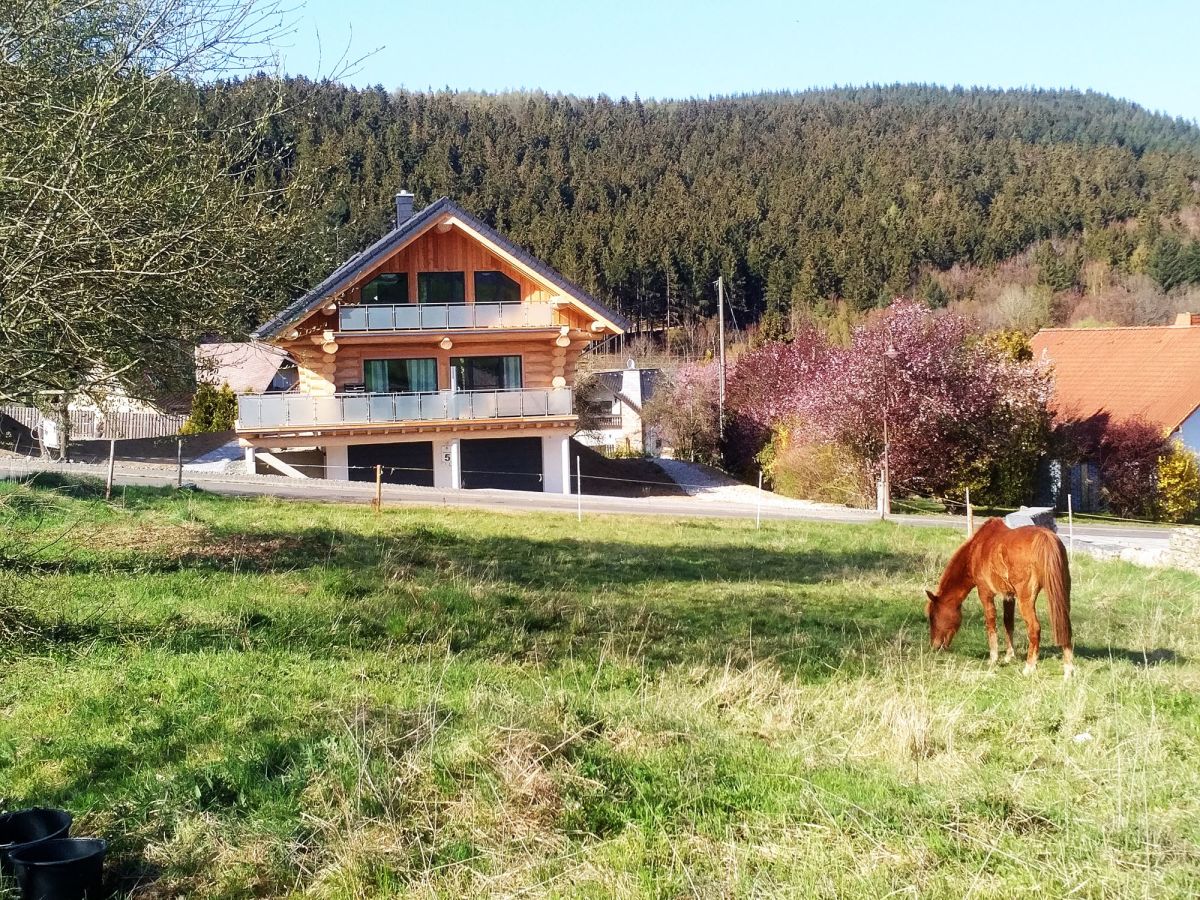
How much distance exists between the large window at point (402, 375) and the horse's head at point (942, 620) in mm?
26664

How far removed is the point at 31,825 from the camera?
500 cm

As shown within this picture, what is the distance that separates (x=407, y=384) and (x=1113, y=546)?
2205 centimetres

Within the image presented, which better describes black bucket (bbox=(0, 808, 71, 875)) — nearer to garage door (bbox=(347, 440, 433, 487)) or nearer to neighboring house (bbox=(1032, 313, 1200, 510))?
garage door (bbox=(347, 440, 433, 487))

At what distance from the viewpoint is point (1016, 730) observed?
6789 millimetres

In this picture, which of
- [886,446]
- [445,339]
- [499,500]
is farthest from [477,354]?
[886,446]

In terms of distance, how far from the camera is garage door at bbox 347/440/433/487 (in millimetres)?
34562

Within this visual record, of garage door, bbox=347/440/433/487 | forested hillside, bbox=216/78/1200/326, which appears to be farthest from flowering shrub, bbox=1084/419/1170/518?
forested hillside, bbox=216/78/1200/326

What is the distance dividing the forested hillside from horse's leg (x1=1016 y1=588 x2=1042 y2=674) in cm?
6572

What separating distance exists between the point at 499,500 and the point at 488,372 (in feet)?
30.6

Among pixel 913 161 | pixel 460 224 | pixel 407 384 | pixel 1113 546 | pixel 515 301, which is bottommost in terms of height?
pixel 1113 546

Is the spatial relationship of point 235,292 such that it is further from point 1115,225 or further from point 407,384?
point 1115,225

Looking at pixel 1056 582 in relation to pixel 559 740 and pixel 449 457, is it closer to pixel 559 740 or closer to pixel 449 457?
pixel 559 740

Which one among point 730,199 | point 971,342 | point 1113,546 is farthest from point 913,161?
point 1113,546

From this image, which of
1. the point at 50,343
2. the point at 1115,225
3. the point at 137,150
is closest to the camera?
the point at 50,343
